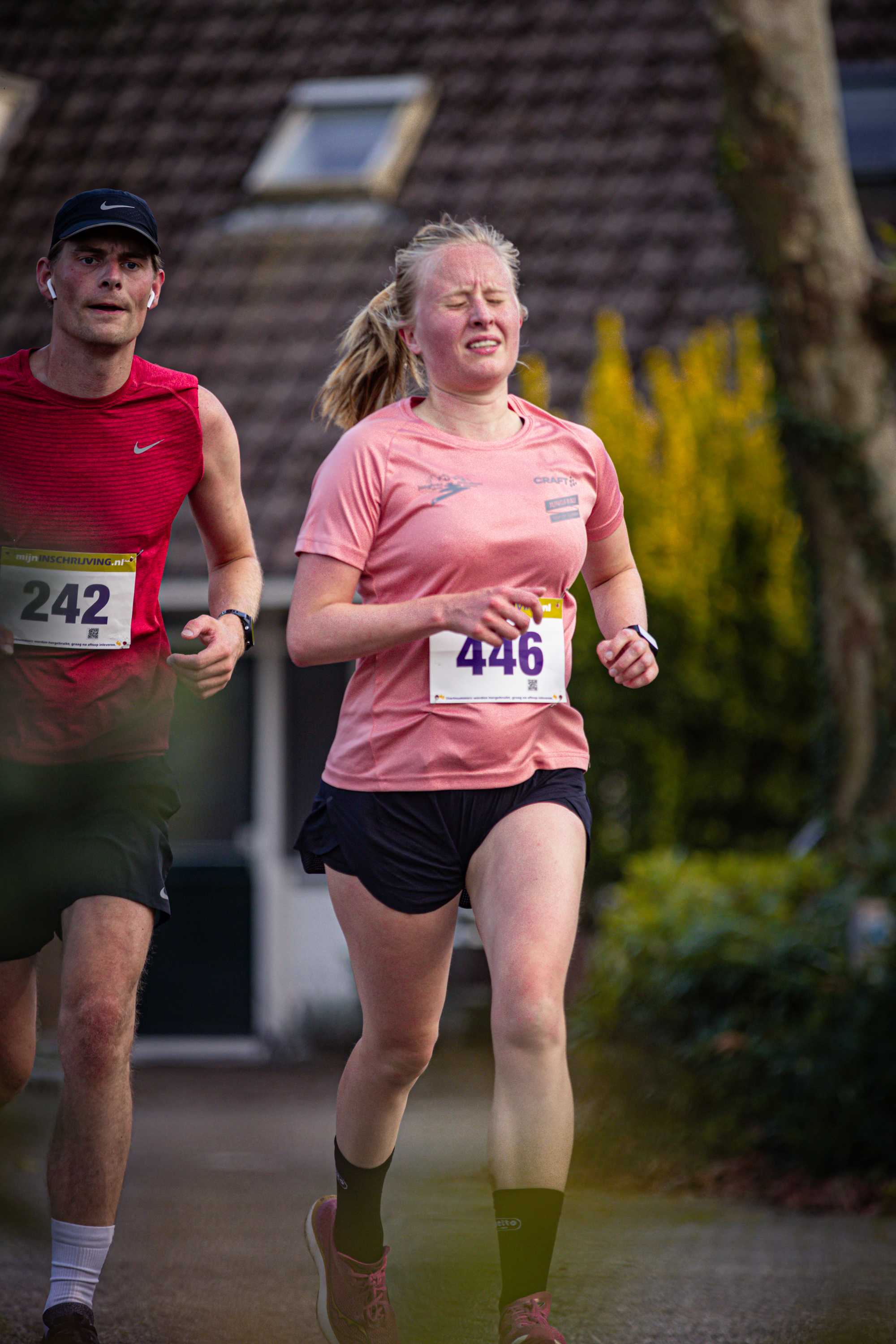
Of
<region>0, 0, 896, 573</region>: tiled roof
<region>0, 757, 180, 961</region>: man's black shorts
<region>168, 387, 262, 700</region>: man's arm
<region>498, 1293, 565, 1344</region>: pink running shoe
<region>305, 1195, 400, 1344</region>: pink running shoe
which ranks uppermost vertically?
<region>0, 0, 896, 573</region>: tiled roof

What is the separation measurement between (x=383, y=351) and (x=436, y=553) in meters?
0.58

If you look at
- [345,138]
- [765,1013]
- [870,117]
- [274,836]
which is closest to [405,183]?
[345,138]

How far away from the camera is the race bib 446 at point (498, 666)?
3.27m

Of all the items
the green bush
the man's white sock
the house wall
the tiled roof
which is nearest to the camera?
the man's white sock

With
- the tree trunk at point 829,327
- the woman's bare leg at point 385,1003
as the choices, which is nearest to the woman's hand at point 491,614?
the woman's bare leg at point 385,1003

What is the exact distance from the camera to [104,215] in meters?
3.25

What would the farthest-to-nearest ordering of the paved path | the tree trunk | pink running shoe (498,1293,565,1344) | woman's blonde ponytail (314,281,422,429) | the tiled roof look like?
the tiled roof < the tree trunk < woman's blonde ponytail (314,281,422,429) < pink running shoe (498,1293,565,1344) < the paved path

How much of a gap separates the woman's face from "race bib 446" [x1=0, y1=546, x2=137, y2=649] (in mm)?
674

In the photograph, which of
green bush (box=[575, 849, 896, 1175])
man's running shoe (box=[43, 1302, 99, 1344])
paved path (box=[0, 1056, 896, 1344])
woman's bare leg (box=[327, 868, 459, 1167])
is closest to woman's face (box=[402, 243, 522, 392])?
woman's bare leg (box=[327, 868, 459, 1167])

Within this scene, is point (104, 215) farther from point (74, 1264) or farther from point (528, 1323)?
point (528, 1323)

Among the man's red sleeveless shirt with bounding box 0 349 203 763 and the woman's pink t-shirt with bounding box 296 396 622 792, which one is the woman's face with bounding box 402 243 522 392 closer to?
the woman's pink t-shirt with bounding box 296 396 622 792

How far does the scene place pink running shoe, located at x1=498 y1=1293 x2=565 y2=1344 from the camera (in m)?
2.94

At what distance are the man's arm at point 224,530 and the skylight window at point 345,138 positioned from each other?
864 centimetres

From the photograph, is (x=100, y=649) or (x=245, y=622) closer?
A: (x=100, y=649)
